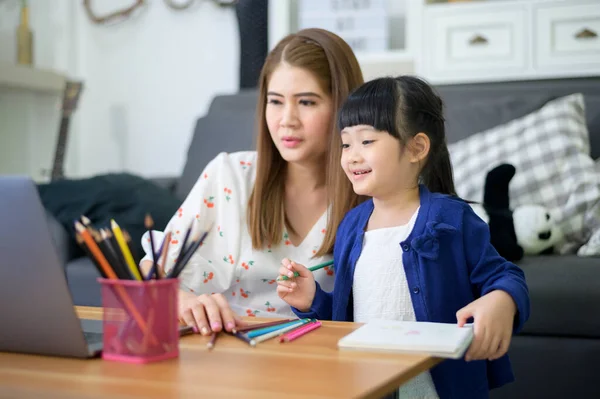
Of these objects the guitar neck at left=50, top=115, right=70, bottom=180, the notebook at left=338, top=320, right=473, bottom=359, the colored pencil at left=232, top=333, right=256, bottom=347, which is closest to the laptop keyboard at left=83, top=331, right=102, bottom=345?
the colored pencil at left=232, top=333, right=256, bottom=347

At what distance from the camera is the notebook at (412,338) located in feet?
2.43

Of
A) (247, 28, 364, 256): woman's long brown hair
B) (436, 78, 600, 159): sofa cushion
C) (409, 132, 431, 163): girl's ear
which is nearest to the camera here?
(409, 132, 431, 163): girl's ear

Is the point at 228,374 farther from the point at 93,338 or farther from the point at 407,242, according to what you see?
the point at 407,242

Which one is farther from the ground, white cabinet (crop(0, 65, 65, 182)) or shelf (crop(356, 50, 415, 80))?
shelf (crop(356, 50, 415, 80))

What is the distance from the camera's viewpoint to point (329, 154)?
1.43 meters

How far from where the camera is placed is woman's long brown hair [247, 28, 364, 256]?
1.40 m

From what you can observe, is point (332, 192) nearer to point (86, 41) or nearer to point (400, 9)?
point (400, 9)

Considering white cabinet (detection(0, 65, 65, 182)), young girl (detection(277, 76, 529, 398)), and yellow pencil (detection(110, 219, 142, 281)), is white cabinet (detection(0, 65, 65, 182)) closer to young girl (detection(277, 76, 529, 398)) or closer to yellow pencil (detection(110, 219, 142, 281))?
young girl (detection(277, 76, 529, 398))

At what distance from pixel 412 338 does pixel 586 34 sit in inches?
81.0

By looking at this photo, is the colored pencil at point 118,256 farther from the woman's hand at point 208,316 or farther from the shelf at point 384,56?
the shelf at point 384,56

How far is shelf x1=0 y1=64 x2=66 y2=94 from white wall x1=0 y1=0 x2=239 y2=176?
0.19m

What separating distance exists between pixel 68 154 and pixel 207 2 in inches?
39.3

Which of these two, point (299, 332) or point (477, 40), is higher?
point (477, 40)

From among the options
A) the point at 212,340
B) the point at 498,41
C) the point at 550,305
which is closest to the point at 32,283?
the point at 212,340
